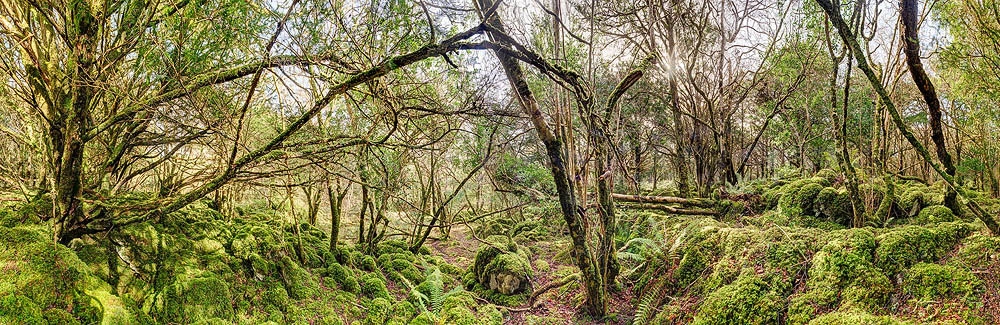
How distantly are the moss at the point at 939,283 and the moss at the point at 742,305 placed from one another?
986 mm

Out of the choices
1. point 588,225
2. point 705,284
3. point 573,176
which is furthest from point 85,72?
point 705,284

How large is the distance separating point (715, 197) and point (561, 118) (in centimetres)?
517

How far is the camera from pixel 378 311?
5.28m

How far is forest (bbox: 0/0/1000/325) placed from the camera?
9.79ft

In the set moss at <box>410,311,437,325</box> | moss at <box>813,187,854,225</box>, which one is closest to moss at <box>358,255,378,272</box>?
moss at <box>410,311,437,325</box>

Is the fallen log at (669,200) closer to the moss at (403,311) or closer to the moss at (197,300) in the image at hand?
the moss at (403,311)

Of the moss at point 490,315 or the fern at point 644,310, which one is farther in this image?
the moss at point 490,315

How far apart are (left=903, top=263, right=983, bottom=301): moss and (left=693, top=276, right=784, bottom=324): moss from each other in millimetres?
986

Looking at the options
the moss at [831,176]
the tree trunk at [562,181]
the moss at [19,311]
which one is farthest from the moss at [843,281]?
the moss at [19,311]

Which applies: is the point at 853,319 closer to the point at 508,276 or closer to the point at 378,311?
the point at 508,276

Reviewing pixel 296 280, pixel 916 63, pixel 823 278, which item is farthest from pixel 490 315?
pixel 916 63

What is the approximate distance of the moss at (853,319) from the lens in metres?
3.38

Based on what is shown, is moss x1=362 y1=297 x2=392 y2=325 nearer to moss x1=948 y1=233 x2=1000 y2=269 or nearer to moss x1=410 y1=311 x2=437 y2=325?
moss x1=410 y1=311 x2=437 y2=325

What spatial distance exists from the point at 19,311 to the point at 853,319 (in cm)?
576
